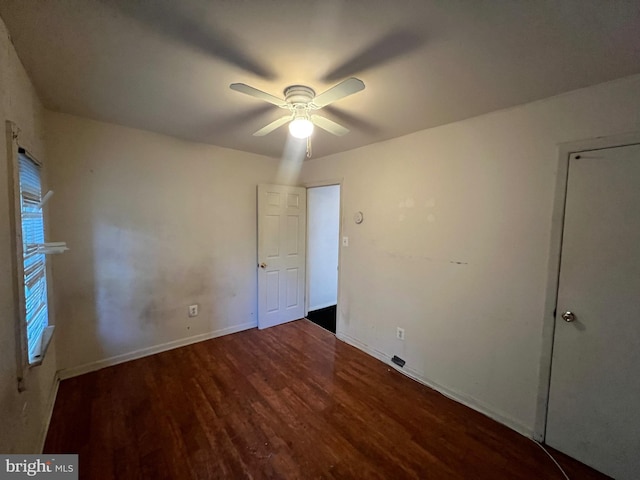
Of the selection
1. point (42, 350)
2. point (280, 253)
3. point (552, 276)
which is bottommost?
point (42, 350)

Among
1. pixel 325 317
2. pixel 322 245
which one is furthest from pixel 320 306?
pixel 322 245

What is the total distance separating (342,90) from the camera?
134cm

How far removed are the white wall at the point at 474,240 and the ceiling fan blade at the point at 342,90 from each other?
51.0 inches

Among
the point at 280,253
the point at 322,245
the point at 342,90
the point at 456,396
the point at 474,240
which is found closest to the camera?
the point at 342,90

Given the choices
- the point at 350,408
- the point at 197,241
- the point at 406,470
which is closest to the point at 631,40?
the point at 406,470

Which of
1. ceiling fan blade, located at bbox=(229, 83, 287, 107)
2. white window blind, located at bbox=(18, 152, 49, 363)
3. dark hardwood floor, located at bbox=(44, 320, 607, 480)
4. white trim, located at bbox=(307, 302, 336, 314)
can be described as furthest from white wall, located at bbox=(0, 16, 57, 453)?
white trim, located at bbox=(307, 302, 336, 314)

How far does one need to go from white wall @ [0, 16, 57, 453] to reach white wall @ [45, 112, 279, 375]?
2.64ft

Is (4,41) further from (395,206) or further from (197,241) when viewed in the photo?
(395,206)

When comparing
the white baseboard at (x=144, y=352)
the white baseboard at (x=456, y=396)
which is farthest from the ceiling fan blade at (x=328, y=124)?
the white baseboard at (x=144, y=352)

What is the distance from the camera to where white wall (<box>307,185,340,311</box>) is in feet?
13.6

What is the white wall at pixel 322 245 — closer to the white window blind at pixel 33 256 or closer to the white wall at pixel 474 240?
the white wall at pixel 474 240

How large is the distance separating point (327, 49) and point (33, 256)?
219 cm

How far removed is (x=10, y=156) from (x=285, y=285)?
2.91m

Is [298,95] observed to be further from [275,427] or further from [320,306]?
[320,306]
